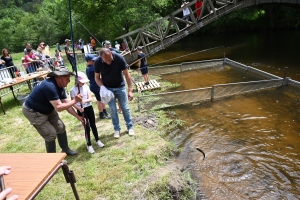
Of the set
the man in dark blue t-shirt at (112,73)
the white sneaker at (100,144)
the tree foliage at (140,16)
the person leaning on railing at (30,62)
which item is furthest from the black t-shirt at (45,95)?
the person leaning on railing at (30,62)

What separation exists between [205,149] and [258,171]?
1125 mm

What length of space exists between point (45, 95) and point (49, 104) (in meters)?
0.28

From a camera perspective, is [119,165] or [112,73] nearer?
[119,165]

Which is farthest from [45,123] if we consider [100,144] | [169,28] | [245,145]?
[169,28]

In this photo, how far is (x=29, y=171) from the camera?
2168 mm

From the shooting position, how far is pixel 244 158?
4465 mm

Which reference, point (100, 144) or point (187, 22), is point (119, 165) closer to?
point (100, 144)

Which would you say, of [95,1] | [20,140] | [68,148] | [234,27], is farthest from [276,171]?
[234,27]

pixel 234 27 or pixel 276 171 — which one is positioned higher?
pixel 234 27

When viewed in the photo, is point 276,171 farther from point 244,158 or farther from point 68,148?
point 68,148

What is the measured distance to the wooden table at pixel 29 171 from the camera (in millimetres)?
1942

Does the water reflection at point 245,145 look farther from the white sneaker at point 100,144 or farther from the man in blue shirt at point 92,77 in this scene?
the man in blue shirt at point 92,77

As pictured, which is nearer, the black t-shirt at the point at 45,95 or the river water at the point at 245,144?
the black t-shirt at the point at 45,95

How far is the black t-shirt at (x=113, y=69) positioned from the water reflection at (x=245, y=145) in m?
1.97
